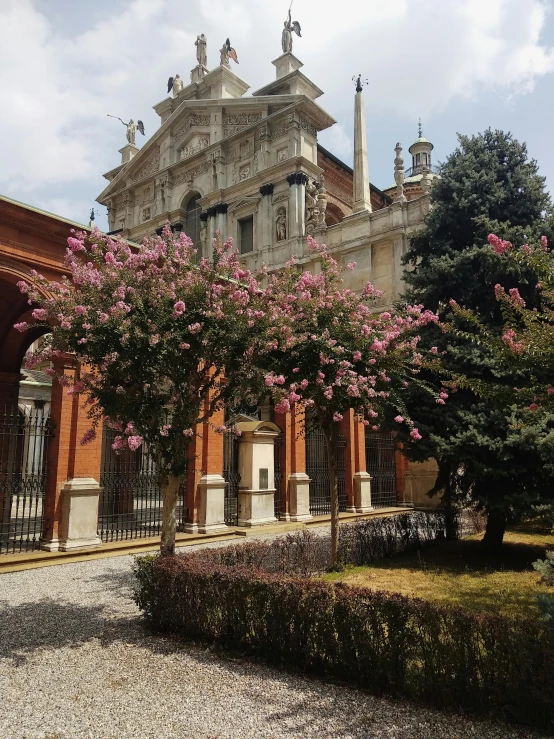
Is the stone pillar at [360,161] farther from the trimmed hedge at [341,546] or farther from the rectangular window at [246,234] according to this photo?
the trimmed hedge at [341,546]

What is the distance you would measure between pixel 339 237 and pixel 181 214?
12.2m

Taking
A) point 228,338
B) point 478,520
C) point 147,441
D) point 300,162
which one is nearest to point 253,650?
point 147,441

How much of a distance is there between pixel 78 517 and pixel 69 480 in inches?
30.3

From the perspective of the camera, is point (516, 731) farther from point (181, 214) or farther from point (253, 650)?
point (181, 214)

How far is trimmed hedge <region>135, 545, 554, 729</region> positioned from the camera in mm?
4191

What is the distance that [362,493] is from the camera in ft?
63.5

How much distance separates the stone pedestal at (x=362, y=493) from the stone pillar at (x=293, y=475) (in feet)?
9.25

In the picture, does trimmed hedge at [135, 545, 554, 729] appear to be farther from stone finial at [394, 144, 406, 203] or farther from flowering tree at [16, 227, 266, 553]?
stone finial at [394, 144, 406, 203]

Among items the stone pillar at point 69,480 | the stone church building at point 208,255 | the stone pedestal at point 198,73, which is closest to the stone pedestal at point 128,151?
the stone church building at point 208,255

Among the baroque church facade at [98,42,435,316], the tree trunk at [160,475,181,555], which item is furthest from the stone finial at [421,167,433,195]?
the tree trunk at [160,475,181,555]

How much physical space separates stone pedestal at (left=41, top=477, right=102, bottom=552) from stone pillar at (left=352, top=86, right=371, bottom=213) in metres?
21.4

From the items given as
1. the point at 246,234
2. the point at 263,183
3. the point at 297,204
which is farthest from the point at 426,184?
the point at 246,234

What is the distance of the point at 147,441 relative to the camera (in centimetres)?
691

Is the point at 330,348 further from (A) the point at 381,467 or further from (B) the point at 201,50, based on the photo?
(B) the point at 201,50
